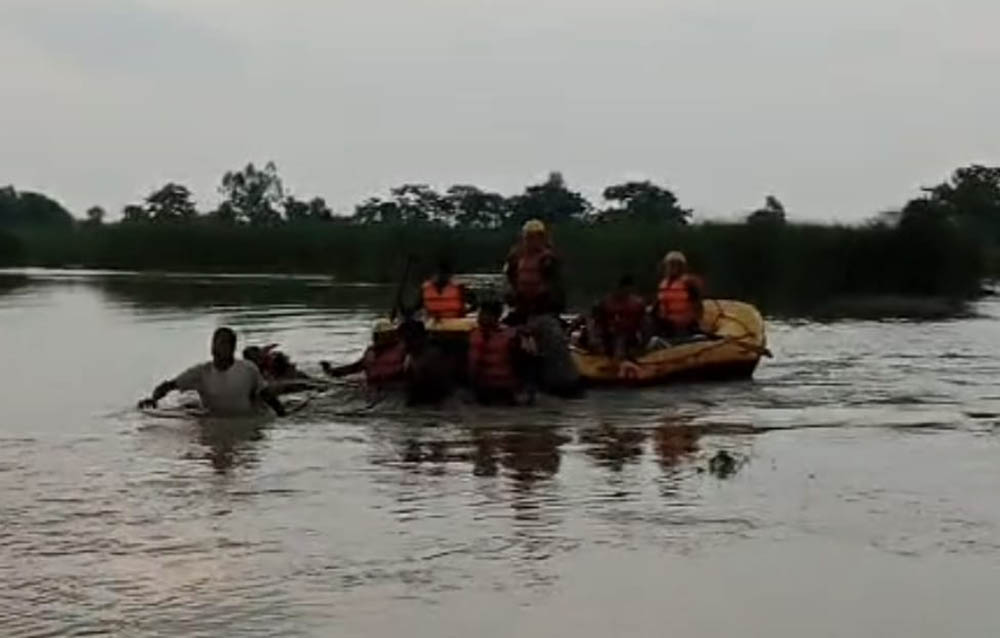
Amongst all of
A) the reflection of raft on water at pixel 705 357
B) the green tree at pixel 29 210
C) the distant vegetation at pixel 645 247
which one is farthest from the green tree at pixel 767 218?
the green tree at pixel 29 210

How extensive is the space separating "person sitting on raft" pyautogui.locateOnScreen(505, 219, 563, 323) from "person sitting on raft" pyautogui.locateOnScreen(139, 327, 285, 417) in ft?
10.1

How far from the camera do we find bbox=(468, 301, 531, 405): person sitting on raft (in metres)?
15.8

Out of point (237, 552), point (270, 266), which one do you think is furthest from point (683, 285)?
point (270, 266)

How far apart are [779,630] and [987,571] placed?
1.64m

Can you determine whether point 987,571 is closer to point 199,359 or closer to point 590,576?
point 590,576

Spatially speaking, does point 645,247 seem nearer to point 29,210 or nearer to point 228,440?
point 228,440

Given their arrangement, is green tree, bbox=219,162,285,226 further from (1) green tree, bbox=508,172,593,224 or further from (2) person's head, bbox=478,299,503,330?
(2) person's head, bbox=478,299,503,330

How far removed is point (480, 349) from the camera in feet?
52.0

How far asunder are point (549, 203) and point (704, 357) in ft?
218

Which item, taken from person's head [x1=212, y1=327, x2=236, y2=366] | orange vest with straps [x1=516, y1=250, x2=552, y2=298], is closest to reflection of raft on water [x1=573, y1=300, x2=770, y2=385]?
orange vest with straps [x1=516, y1=250, x2=552, y2=298]

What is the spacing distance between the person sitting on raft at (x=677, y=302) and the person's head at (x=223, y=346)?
644 cm

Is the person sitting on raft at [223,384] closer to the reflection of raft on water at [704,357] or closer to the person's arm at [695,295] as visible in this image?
the reflection of raft on water at [704,357]

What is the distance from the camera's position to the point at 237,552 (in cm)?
880

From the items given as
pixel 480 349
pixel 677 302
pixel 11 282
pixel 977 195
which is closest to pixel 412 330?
pixel 480 349
